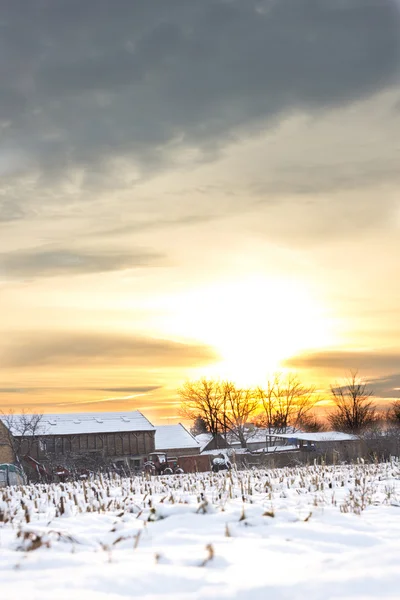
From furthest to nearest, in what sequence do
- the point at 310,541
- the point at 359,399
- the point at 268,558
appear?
the point at 359,399 < the point at 310,541 < the point at 268,558

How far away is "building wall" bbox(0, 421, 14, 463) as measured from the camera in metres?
50.9

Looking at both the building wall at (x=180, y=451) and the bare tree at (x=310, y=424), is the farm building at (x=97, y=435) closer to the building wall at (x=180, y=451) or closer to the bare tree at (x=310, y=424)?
the building wall at (x=180, y=451)

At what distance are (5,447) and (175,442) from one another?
833 inches

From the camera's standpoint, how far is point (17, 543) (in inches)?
237

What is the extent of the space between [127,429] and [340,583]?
58.3 m

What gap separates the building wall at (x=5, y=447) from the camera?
50.9 metres

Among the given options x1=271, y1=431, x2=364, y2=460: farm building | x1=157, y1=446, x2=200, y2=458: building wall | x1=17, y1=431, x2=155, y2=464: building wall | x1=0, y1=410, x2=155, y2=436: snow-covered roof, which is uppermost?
x1=0, y1=410, x2=155, y2=436: snow-covered roof

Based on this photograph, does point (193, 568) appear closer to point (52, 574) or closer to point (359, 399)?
point (52, 574)

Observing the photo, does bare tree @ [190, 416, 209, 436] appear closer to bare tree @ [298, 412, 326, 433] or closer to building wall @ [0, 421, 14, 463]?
bare tree @ [298, 412, 326, 433]

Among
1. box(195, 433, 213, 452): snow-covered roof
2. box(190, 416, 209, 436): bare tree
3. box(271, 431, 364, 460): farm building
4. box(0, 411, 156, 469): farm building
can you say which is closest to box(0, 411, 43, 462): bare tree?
box(0, 411, 156, 469): farm building

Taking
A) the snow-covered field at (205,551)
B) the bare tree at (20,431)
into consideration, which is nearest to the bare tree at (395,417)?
the bare tree at (20,431)

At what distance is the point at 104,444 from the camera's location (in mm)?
59688

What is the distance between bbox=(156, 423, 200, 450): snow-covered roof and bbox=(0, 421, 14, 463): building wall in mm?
18231

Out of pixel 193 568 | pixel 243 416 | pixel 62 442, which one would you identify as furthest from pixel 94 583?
pixel 243 416
